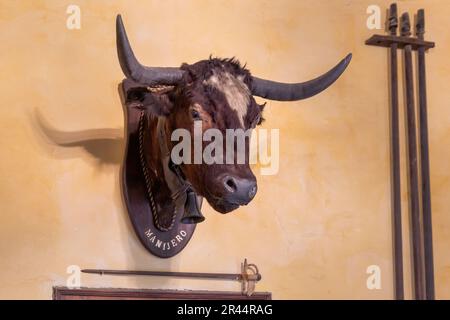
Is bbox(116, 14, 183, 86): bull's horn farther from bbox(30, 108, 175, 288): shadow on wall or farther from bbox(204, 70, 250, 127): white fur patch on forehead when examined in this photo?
bbox(30, 108, 175, 288): shadow on wall

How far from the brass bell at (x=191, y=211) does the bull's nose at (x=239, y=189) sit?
29cm

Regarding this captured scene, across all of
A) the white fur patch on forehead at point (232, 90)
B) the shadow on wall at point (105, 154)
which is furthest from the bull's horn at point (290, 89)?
the shadow on wall at point (105, 154)

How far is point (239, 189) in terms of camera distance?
1989 millimetres

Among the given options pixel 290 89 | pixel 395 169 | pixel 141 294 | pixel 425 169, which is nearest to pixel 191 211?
pixel 141 294

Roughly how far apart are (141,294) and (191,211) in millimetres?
309

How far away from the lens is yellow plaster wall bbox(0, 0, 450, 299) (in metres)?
2.37

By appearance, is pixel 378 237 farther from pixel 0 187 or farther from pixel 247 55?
pixel 0 187

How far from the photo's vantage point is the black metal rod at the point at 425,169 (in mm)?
2715

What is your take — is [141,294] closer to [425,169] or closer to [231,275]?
[231,275]

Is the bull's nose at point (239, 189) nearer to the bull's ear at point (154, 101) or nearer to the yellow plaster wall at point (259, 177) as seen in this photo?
the bull's ear at point (154, 101)

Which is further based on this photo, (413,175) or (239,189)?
(413,175)
